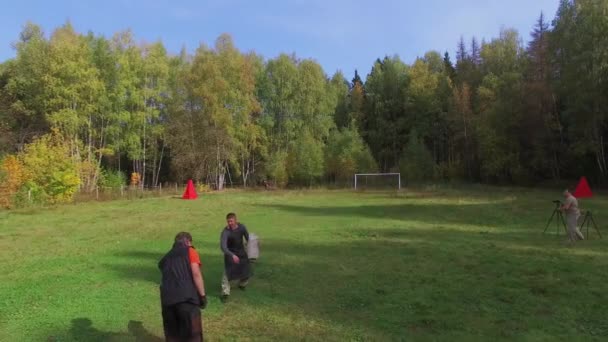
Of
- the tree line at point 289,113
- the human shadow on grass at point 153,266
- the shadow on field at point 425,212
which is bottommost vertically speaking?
the human shadow on grass at point 153,266

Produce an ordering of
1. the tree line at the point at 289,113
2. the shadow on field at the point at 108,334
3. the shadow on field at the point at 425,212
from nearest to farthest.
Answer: the shadow on field at the point at 108,334 → the shadow on field at the point at 425,212 → the tree line at the point at 289,113

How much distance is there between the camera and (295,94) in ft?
177

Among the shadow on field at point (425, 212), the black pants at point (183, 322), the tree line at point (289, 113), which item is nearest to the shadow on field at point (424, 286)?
the black pants at point (183, 322)

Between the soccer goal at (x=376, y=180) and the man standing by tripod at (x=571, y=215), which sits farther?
the soccer goal at (x=376, y=180)

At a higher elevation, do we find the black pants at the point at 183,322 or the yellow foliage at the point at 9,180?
the yellow foliage at the point at 9,180

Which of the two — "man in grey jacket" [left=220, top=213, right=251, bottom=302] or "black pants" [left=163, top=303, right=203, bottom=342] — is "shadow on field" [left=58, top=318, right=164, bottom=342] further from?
"man in grey jacket" [left=220, top=213, right=251, bottom=302]

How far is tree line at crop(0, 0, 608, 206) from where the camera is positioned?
118 ft

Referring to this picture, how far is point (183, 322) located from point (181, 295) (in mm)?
320

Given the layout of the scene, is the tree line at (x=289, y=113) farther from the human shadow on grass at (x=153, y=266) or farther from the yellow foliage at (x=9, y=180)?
the human shadow on grass at (x=153, y=266)

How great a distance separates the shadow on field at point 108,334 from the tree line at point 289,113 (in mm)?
25815

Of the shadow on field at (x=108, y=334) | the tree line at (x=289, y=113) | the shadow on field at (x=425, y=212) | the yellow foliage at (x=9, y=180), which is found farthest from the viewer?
the tree line at (x=289, y=113)

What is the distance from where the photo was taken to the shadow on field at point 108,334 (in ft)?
20.4

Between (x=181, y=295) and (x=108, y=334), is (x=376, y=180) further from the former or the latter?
(x=181, y=295)

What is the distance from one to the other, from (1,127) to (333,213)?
32207 millimetres
